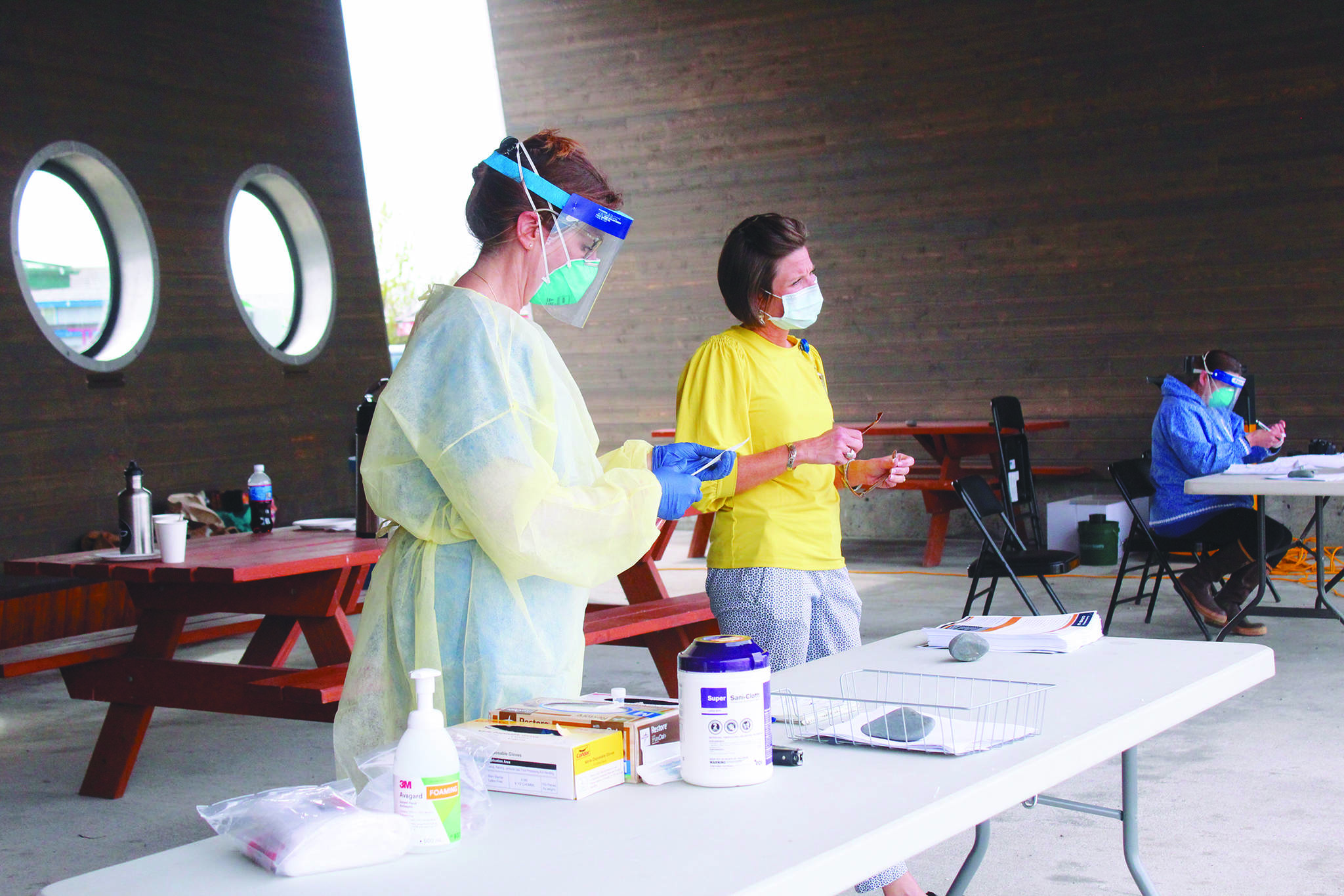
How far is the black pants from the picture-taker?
5.69m

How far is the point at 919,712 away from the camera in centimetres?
162

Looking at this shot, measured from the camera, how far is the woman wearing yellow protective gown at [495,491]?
167cm

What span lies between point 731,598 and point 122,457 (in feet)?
16.8

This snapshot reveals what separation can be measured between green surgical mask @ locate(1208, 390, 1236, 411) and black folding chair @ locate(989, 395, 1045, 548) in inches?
43.6

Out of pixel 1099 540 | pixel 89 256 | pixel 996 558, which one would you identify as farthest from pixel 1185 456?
pixel 89 256

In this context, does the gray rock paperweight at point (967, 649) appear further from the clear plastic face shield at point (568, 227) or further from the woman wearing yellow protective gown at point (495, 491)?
the clear plastic face shield at point (568, 227)

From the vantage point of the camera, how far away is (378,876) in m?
1.20

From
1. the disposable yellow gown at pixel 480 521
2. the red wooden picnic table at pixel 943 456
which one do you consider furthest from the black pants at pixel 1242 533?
the disposable yellow gown at pixel 480 521

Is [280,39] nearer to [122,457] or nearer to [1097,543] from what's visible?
[122,457]

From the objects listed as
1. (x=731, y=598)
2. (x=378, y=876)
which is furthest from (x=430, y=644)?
(x=731, y=598)

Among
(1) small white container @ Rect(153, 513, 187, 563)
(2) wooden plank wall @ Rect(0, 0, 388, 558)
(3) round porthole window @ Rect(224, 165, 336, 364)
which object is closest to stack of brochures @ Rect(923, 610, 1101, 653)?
(1) small white container @ Rect(153, 513, 187, 563)

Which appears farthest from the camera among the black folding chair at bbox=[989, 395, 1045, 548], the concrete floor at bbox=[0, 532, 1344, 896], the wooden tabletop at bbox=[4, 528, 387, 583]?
the black folding chair at bbox=[989, 395, 1045, 548]

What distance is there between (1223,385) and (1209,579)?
91 centimetres

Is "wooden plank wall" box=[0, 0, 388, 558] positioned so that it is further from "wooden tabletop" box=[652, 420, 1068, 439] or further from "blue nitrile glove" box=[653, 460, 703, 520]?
"blue nitrile glove" box=[653, 460, 703, 520]
